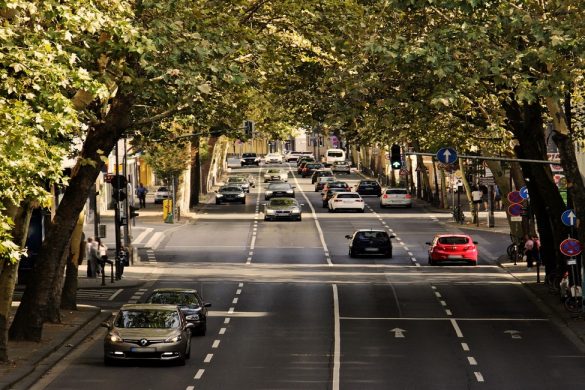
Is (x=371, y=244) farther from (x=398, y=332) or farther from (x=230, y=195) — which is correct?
(x=230, y=195)

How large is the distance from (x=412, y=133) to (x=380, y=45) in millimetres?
10761

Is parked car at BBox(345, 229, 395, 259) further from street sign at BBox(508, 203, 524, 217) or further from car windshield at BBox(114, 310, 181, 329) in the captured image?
car windshield at BBox(114, 310, 181, 329)

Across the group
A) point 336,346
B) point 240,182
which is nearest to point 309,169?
point 240,182

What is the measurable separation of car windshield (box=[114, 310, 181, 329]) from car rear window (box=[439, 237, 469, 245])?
2982 centimetres

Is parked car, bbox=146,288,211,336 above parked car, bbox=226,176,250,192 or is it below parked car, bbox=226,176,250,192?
below

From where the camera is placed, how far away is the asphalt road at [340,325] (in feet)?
102

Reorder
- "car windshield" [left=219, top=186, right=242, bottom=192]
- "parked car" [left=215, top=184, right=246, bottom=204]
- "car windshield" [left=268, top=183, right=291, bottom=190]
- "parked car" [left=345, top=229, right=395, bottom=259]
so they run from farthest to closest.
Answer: "car windshield" [left=268, top=183, right=291, bottom=190] < "car windshield" [left=219, top=186, right=242, bottom=192] < "parked car" [left=215, top=184, right=246, bottom=204] < "parked car" [left=345, top=229, right=395, bottom=259]

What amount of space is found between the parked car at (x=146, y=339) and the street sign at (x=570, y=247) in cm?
1427

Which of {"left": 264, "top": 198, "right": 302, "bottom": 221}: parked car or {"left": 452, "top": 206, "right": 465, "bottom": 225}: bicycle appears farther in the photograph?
{"left": 264, "top": 198, "right": 302, "bottom": 221}: parked car

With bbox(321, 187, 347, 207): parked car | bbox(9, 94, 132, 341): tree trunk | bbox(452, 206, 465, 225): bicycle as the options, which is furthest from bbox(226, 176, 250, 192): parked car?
bbox(9, 94, 132, 341): tree trunk

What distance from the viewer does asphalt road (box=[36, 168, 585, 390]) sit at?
3123 centimetres

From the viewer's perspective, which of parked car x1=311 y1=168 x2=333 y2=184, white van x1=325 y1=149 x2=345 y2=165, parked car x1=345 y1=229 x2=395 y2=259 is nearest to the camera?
parked car x1=345 y1=229 x2=395 y2=259

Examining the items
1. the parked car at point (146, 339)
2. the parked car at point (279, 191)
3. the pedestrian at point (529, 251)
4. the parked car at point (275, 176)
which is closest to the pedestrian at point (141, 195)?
the parked car at point (279, 191)

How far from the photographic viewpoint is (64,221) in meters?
36.7
